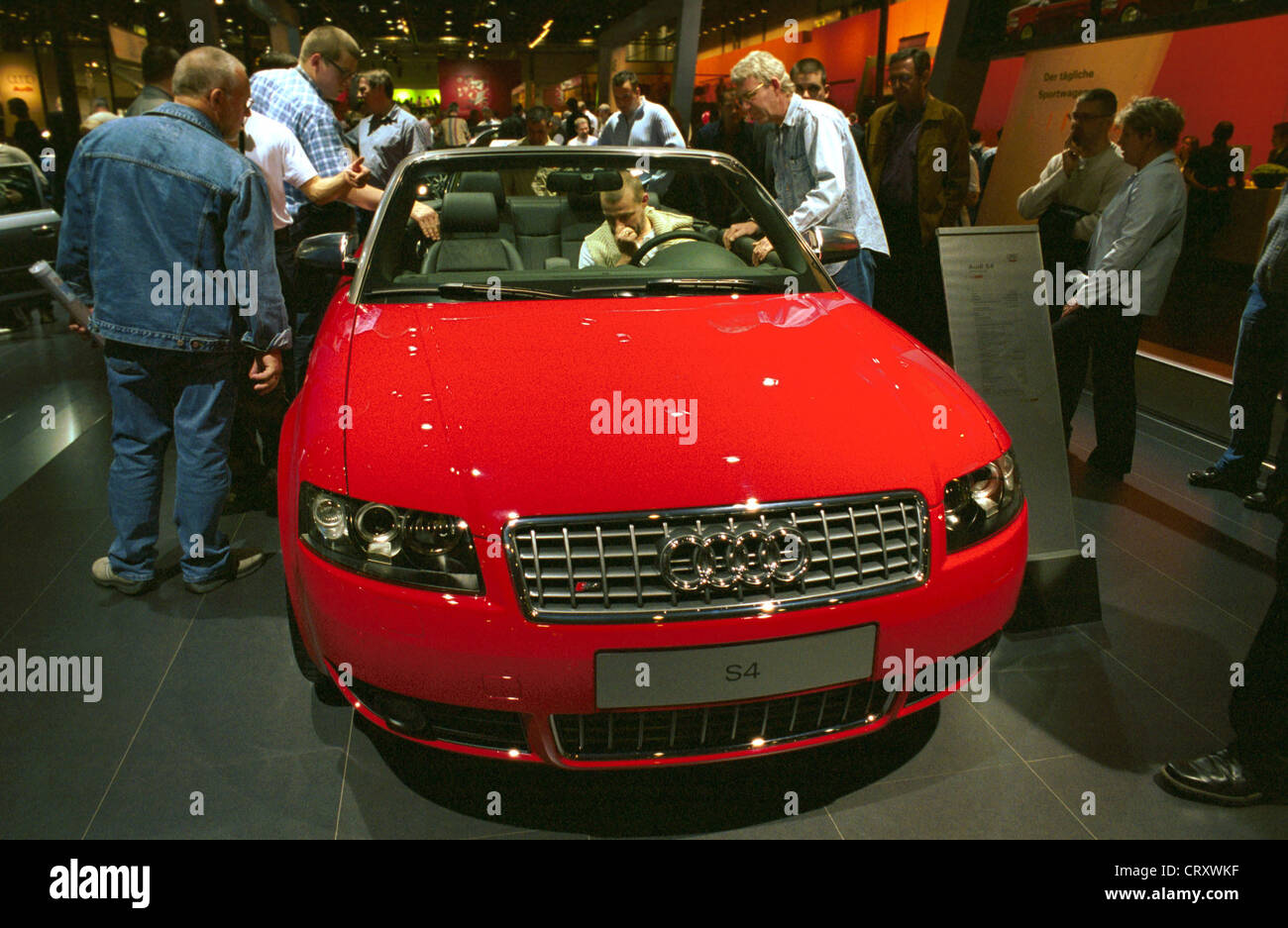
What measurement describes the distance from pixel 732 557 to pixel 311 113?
11.3ft

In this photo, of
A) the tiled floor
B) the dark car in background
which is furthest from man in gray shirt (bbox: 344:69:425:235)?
the tiled floor

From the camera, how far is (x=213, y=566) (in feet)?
9.75

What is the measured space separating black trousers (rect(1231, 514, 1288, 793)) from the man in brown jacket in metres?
3.24

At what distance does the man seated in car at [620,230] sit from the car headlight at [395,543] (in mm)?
1668

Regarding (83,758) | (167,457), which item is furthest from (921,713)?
(167,457)

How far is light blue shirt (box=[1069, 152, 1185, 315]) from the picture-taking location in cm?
365

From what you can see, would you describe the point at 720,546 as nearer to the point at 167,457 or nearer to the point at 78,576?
the point at 78,576

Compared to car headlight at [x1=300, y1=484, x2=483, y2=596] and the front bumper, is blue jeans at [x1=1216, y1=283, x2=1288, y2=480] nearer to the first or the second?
the front bumper

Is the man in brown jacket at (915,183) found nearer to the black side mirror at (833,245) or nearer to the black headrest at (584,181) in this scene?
the black side mirror at (833,245)

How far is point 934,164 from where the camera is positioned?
15.5 feet

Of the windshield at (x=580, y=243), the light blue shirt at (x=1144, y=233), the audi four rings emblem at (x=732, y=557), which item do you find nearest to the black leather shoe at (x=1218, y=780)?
the audi four rings emblem at (x=732, y=557)

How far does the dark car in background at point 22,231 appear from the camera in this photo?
254 inches

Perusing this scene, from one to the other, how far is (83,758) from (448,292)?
1.48 metres

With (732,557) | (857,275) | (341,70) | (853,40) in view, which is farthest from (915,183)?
(853,40)
